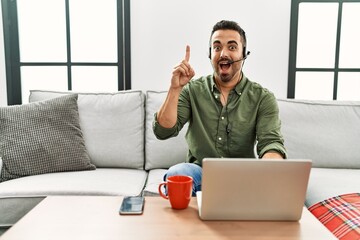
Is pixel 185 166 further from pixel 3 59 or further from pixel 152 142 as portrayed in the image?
pixel 3 59

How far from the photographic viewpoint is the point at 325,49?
2.45 m

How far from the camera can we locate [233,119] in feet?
4.73

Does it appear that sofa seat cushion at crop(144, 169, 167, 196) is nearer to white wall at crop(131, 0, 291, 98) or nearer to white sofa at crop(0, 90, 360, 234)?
white sofa at crop(0, 90, 360, 234)

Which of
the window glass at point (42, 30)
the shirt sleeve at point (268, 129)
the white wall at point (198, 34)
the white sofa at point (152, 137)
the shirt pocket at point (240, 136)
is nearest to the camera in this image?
the shirt sleeve at point (268, 129)

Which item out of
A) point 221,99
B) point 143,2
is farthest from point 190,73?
point 143,2

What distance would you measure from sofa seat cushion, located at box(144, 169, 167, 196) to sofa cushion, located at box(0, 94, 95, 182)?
0.34 metres

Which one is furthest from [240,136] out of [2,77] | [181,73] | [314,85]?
[2,77]

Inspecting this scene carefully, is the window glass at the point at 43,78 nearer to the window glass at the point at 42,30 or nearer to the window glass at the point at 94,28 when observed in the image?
the window glass at the point at 42,30

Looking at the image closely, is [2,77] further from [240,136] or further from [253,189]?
[253,189]

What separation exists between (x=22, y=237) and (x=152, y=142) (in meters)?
1.18

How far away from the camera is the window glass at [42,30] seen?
7.86 ft

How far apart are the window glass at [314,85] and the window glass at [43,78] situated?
173 cm

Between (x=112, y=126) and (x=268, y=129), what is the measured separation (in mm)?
941

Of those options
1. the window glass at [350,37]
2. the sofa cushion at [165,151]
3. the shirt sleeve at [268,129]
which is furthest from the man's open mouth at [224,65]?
the window glass at [350,37]
